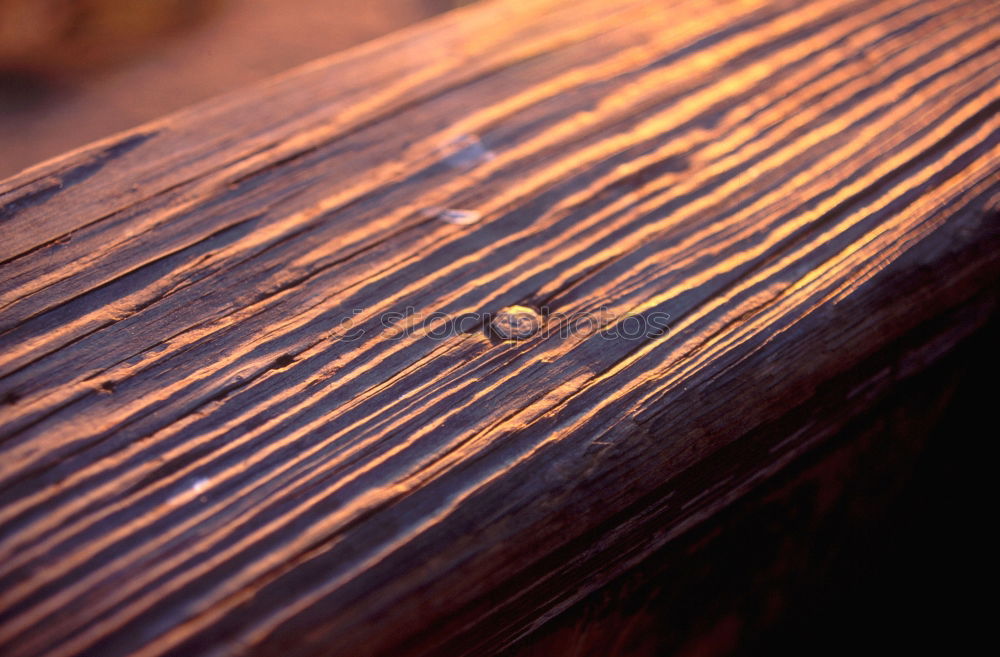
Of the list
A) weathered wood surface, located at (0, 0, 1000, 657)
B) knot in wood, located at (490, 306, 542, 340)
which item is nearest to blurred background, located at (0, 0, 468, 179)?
weathered wood surface, located at (0, 0, 1000, 657)

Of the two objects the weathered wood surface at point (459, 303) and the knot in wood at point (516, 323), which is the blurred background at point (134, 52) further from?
the knot in wood at point (516, 323)

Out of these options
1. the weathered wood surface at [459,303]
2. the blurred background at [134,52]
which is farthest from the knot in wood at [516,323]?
the blurred background at [134,52]

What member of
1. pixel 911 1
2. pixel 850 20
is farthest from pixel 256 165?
pixel 911 1

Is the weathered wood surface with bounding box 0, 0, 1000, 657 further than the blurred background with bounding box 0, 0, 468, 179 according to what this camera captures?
No

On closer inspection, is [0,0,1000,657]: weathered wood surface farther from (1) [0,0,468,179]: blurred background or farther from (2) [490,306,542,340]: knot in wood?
(1) [0,0,468,179]: blurred background

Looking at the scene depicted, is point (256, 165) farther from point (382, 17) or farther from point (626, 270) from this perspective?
point (382, 17)

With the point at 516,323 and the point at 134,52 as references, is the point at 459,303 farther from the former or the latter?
the point at 134,52
